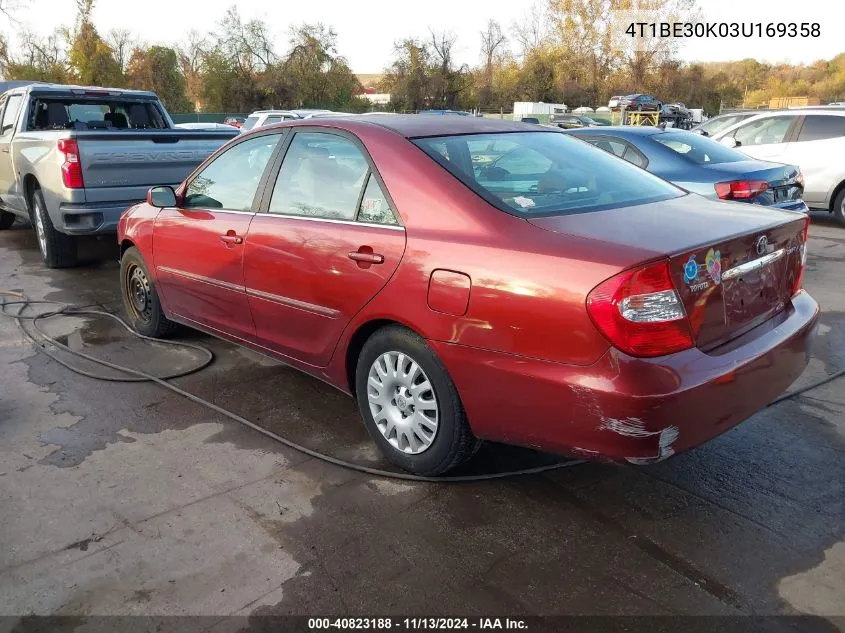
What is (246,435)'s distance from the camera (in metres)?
3.85

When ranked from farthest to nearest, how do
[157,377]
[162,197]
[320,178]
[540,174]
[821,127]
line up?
[821,127]
[157,377]
[162,197]
[320,178]
[540,174]

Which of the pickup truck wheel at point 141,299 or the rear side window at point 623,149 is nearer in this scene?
the pickup truck wheel at point 141,299

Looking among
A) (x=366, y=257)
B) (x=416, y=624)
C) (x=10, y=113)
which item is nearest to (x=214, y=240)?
(x=366, y=257)

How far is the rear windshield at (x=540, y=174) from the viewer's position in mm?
3131

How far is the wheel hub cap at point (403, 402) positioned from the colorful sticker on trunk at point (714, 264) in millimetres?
1226

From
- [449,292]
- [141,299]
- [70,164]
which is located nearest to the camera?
[449,292]

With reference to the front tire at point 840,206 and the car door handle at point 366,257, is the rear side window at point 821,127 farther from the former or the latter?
the car door handle at point 366,257

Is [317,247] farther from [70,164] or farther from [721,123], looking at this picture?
[721,123]

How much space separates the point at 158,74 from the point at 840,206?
48848 millimetres

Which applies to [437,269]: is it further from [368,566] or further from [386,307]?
[368,566]

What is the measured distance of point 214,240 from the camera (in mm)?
4273

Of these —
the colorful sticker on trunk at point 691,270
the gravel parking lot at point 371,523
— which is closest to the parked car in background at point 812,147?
the gravel parking lot at point 371,523

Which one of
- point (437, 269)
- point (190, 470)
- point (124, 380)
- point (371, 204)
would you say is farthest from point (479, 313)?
point (124, 380)

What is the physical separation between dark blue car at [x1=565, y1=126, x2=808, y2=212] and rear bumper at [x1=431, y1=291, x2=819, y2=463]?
4.44 meters
